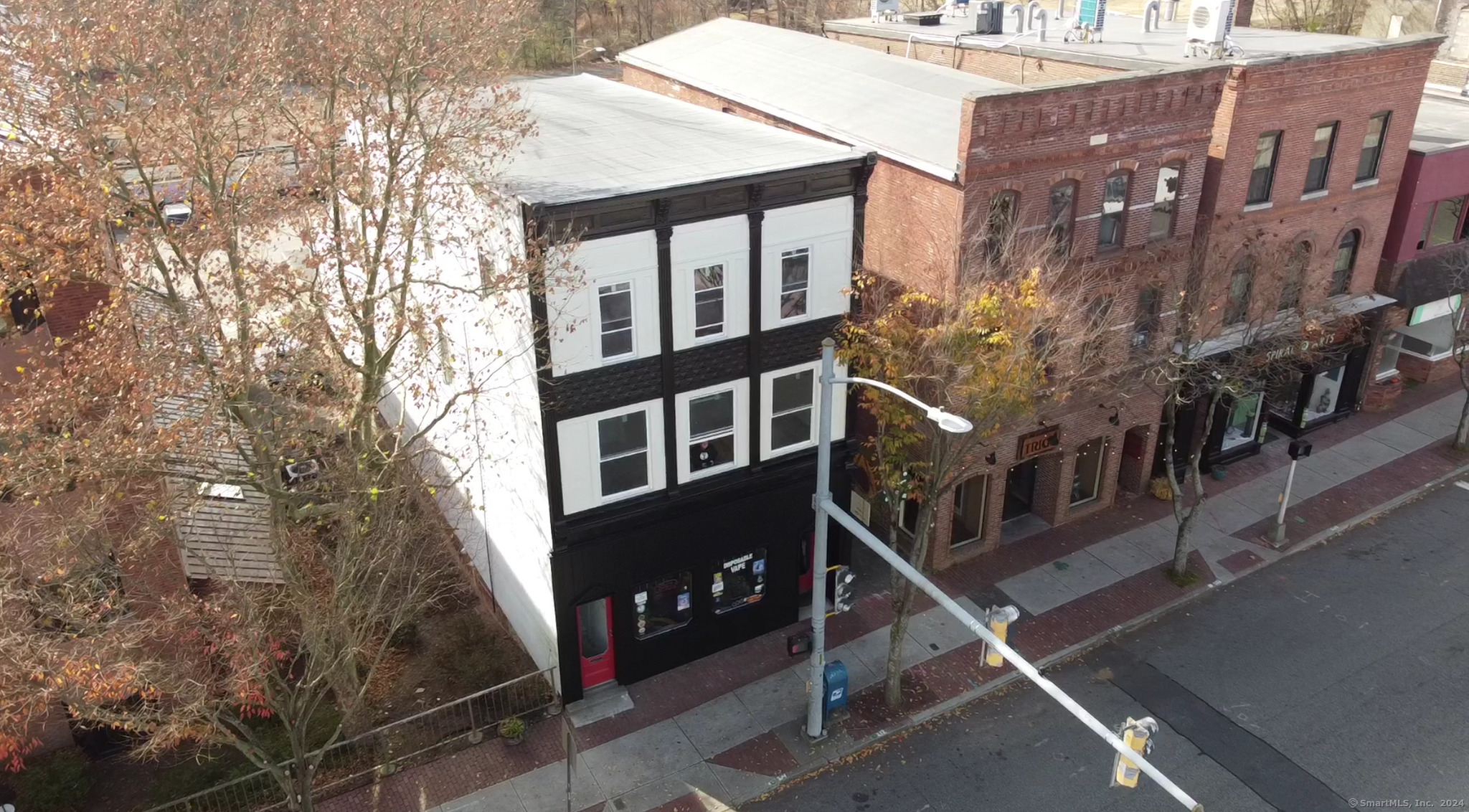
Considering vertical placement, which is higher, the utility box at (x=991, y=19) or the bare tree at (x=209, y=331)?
the utility box at (x=991, y=19)

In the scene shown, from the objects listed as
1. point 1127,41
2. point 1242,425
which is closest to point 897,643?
point 1242,425

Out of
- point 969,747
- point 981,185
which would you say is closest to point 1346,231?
point 981,185

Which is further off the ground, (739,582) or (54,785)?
(739,582)

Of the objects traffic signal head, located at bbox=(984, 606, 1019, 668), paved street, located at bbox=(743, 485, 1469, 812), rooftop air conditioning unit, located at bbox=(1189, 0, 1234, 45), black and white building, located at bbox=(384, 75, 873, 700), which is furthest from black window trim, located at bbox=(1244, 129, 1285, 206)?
traffic signal head, located at bbox=(984, 606, 1019, 668)

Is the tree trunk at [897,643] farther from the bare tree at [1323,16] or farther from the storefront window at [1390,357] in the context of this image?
the bare tree at [1323,16]

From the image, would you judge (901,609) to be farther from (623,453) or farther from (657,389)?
(657,389)

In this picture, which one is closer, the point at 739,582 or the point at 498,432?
the point at 498,432

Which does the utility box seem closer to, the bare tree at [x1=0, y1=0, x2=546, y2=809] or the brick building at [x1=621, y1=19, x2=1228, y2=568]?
the brick building at [x1=621, y1=19, x2=1228, y2=568]

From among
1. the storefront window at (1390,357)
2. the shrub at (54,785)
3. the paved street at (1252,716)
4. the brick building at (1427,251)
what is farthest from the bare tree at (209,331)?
the storefront window at (1390,357)
